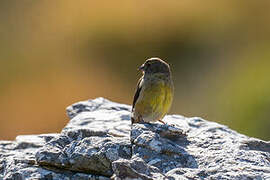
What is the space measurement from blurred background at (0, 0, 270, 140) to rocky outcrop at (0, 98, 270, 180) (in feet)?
42.5

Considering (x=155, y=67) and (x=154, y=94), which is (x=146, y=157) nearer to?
(x=154, y=94)

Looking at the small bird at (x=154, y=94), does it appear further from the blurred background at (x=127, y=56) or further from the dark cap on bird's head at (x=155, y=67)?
the blurred background at (x=127, y=56)

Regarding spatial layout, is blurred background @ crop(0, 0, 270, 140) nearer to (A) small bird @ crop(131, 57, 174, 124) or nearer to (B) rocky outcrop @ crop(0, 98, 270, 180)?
(A) small bird @ crop(131, 57, 174, 124)

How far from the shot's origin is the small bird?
11383mm

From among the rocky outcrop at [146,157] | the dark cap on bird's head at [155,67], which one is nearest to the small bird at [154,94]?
the dark cap on bird's head at [155,67]

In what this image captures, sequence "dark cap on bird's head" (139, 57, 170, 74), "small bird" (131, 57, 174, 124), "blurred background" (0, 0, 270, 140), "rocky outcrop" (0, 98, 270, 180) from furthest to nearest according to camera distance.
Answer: "blurred background" (0, 0, 270, 140), "dark cap on bird's head" (139, 57, 170, 74), "small bird" (131, 57, 174, 124), "rocky outcrop" (0, 98, 270, 180)

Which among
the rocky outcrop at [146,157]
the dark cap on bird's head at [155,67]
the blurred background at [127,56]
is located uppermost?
the dark cap on bird's head at [155,67]

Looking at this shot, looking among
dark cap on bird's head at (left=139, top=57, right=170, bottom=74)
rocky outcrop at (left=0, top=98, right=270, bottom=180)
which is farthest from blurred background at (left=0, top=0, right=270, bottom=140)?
rocky outcrop at (left=0, top=98, right=270, bottom=180)

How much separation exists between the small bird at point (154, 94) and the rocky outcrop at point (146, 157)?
179cm

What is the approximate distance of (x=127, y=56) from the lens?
97.1 feet

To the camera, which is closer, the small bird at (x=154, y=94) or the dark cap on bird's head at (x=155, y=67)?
the small bird at (x=154, y=94)

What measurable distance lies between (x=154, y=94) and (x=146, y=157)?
10.1ft

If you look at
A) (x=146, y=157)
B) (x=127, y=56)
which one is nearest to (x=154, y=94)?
(x=146, y=157)

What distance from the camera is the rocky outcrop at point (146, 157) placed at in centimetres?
780
